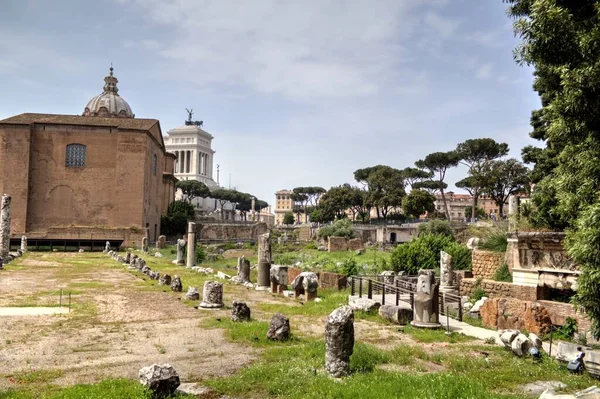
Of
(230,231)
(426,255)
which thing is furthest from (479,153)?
(426,255)

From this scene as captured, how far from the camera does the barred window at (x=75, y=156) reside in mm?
46438

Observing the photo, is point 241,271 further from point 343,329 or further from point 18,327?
point 343,329

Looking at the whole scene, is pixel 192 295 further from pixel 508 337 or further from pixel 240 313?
pixel 508 337

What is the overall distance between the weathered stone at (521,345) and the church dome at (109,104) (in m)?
67.0

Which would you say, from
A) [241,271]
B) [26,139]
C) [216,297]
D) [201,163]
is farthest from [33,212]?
[201,163]

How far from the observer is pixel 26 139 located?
4503 centimetres

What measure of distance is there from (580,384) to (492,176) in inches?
1996

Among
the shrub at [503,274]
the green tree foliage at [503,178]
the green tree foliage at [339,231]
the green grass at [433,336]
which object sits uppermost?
the green tree foliage at [503,178]

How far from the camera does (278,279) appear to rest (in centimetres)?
1702

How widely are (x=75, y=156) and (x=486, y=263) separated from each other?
Result: 136ft

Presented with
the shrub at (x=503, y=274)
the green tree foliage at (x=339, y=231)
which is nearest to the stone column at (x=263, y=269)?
the shrub at (x=503, y=274)

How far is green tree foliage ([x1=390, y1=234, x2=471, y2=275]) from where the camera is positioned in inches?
769

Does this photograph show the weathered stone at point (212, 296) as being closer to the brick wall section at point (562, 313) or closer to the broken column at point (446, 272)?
the broken column at point (446, 272)

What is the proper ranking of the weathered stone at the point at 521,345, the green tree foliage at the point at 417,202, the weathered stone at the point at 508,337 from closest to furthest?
the weathered stone at the point at 521,345 < the weathered stone at the point at 508,337 < the green tree foliage at the point at 417,202
